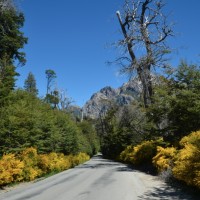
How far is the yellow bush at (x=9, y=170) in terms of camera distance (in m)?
18.8

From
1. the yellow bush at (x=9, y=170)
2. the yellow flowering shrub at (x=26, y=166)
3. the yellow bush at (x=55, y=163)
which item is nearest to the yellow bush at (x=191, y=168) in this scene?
the yellow bush at (x=9, y=170)

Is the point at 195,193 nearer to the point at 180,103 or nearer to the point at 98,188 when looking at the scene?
the point at 98,188

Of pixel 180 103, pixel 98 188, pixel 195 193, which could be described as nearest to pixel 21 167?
pixel 98 188

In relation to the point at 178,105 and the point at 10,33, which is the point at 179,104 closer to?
the point at 178,105

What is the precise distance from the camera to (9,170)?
19766 mm

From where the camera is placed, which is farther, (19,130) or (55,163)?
(55,163)

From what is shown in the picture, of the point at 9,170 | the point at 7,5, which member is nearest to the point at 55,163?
the point at 9,170

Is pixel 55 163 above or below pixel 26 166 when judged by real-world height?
above

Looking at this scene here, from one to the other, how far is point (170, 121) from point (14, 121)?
35.0ft

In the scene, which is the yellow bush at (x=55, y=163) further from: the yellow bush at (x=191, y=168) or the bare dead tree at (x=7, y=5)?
the yellow bush at (x=191, y=168)

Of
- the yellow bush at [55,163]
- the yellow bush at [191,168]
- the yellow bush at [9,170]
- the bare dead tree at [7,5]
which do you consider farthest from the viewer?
the bare dead tree at [7,5]

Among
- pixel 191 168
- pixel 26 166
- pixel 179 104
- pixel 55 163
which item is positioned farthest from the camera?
pixel 55 163

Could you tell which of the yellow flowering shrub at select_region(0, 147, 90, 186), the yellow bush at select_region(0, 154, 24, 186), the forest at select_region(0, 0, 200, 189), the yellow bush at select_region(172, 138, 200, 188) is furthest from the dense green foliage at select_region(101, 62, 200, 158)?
the yellow bush at select_region(0, 154, 24, 186)

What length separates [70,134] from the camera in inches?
1633
